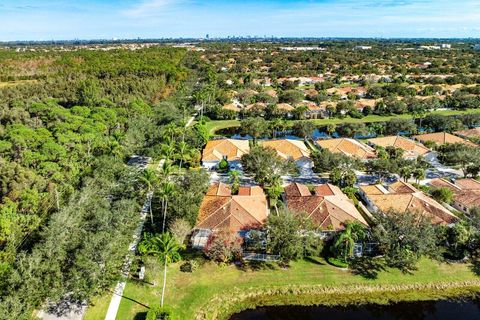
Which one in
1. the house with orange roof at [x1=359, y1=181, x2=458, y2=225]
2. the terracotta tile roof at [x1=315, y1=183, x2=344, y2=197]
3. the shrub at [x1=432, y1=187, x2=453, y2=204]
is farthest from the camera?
the shrub at [x1=432, y1=187, x2=453, y2=204]

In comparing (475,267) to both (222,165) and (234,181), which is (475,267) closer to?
(234,181)

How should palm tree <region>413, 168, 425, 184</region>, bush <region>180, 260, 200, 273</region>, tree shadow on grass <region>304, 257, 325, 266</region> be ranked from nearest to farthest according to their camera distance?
bush <region>180, 260, 200, 273</region>, tree shadow on grass <region>304, 257, 325, 266</region>, palm tree <region>413, 168, 425, 184</region>

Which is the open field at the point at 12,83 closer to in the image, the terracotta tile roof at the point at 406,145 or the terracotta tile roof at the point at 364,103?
the terracotta tile roof at the point at 364,103

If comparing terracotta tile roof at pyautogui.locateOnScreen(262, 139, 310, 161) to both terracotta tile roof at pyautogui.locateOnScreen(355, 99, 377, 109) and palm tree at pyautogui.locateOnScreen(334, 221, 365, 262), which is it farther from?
terracotta tile roof at pyautogui.locateOnScreen(355, 99, 377, 109)

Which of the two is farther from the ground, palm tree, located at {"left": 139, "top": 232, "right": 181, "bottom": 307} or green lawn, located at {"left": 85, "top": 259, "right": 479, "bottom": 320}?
palm tree, located at {"left": 139, "top": 232, "right": 181, "bottom": 307}

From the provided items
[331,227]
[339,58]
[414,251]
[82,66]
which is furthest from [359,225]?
[339,58]

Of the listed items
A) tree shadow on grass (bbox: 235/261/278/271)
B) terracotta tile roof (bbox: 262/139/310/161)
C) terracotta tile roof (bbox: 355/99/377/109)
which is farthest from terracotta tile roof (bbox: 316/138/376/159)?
terracotta tile roof (bbox: 355/99/377/109)

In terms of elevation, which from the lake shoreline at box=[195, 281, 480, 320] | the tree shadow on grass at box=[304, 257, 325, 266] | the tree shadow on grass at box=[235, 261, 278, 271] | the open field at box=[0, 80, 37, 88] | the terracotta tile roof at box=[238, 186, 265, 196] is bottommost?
the lake shoreline at box=[195, 281, 480, 320]

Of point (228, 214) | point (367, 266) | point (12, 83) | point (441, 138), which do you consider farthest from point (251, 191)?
point (12, 83)
